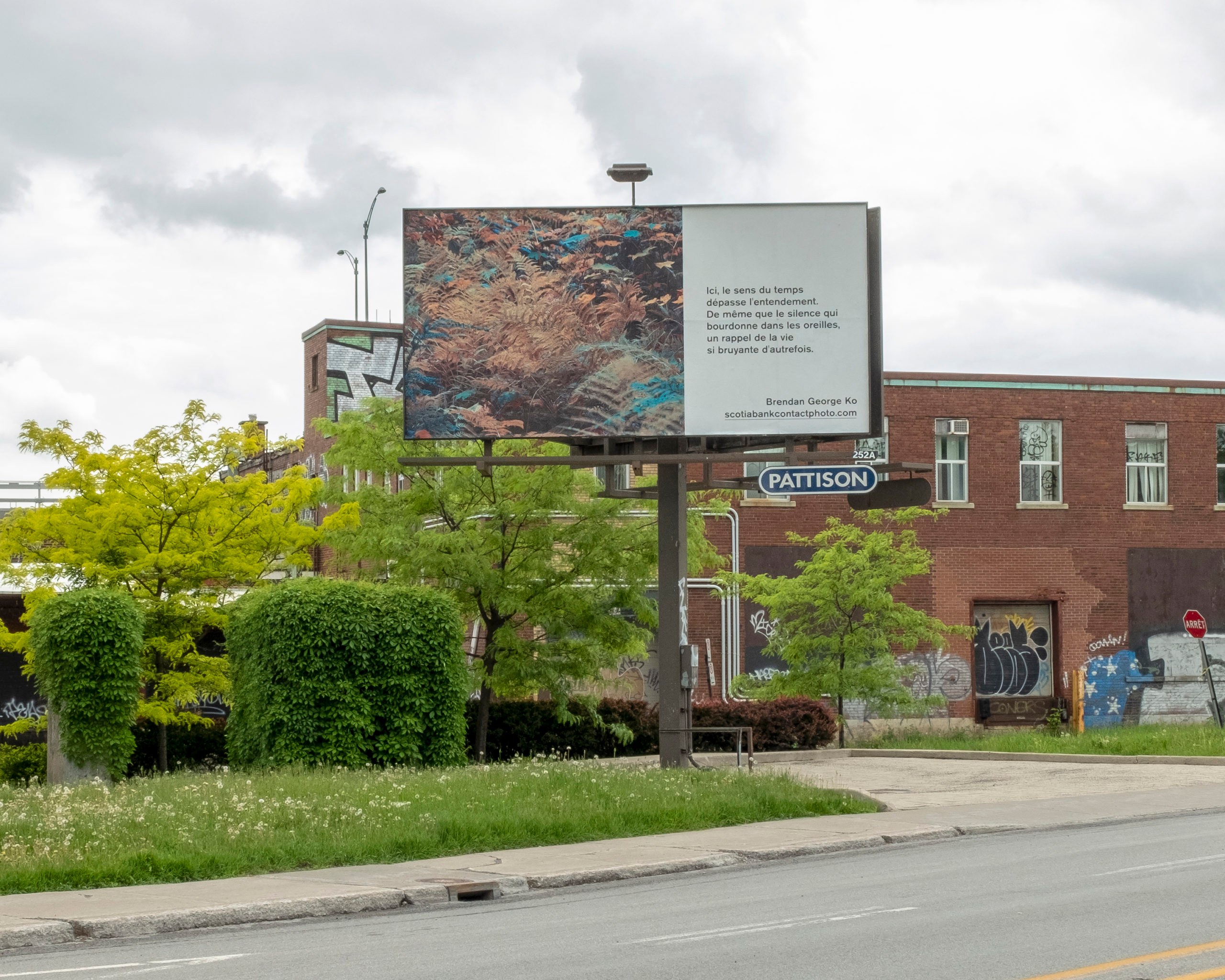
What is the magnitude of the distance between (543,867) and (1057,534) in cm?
3052

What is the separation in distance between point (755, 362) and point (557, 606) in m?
6.65

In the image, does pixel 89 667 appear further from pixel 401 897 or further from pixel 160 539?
pixel 401 897

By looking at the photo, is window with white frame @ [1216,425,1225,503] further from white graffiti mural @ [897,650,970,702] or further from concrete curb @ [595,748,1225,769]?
concrete curb @ [595,748,1225,769]

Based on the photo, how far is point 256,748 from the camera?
21500 mm

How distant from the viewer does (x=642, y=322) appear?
66.2ft

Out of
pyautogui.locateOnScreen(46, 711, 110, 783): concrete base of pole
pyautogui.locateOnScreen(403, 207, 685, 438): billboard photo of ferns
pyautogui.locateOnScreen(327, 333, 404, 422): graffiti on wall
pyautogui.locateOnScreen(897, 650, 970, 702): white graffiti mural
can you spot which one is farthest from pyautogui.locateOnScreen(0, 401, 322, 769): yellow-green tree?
pyautogui.locateOnScreen(327, 333, 404, 422): graffiti on wall

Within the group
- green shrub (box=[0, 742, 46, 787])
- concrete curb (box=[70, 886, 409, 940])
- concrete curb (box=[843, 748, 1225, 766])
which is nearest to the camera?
concrete curb (box=[70, 886, 409, 940])

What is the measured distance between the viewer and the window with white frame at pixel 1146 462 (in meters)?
41.6

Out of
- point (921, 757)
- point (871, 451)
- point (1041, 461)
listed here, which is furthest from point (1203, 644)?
point (921, 757)

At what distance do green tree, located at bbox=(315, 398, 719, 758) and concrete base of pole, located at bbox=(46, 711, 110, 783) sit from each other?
5221 millimetres

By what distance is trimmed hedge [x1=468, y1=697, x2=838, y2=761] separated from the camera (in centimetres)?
2705

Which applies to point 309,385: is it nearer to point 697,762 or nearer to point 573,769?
point 697,762

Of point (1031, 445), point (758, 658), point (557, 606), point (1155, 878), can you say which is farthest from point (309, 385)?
point (1155, 878)

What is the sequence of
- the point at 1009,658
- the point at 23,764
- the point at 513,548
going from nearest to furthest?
the point at 23,764 → the point at 513,548 → the point at 1009,658
